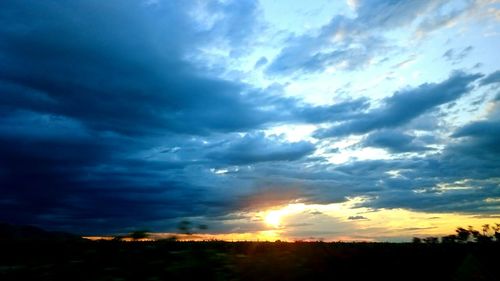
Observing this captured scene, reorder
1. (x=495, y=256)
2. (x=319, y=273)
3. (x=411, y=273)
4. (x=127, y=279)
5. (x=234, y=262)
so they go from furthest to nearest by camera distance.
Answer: (x=495, y=256) → (x=411, y=273) → (x=319, y=273) → (x=234, y=262) → (x=127, y=279)

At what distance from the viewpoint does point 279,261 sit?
7.70m

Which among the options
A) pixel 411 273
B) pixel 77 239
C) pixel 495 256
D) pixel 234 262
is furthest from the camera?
pixel 495 256

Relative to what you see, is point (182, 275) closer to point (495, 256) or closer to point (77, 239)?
point (77, 239)

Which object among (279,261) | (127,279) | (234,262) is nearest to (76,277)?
(127,279)

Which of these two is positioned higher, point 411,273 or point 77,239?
point 77,239

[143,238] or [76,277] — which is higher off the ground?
[143,238]

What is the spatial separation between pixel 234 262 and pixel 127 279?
1717 mm

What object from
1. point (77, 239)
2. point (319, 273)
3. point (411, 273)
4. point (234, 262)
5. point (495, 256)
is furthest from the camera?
point (495, 256)

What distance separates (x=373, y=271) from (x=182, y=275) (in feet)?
23.7

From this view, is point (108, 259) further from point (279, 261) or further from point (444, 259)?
point (444, 259)

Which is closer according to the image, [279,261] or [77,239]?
[279,261]

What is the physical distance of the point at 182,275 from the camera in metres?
6.44

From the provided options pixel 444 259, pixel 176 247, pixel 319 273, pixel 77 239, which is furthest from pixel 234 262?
pixel 444 259

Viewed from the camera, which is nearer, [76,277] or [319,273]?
[76,277]
